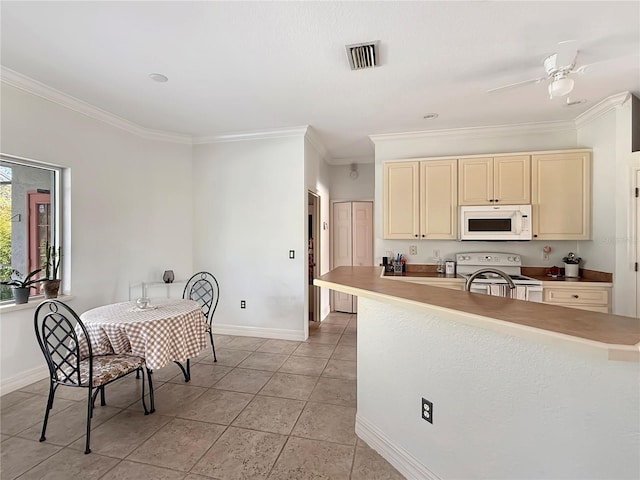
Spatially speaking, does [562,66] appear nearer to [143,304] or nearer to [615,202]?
[615,202]

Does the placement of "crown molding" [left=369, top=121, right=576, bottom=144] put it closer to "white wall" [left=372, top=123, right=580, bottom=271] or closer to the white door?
"white wall" [left=372, top=123, right=580, bottom=271]

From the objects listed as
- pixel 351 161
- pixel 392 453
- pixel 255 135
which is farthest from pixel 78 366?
pixel 351 161

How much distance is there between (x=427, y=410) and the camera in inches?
64.2

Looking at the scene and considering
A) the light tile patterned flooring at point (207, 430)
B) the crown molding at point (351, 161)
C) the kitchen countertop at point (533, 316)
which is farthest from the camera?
the crown molding at point (351, 161)

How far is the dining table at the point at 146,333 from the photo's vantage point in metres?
2.37

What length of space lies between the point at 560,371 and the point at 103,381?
2.60 meters

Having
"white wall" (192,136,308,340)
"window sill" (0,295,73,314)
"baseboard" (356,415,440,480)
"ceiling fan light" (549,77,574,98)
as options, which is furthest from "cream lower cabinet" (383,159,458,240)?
"window sill" (0,295,73,314)

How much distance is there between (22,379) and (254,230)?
273 cm

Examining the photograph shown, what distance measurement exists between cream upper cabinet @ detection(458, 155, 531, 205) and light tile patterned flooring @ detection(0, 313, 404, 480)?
8.51ft

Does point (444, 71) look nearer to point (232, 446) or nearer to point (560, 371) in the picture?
point (560, 371)

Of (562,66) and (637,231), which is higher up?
(562,66)

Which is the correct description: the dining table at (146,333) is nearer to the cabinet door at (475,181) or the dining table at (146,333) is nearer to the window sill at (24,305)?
the window sill at (24,305)

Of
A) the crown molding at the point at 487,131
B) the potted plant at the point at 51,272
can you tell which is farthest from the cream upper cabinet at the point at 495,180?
the potted plant at the point at 51,272

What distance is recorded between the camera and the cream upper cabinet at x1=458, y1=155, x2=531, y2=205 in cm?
379
